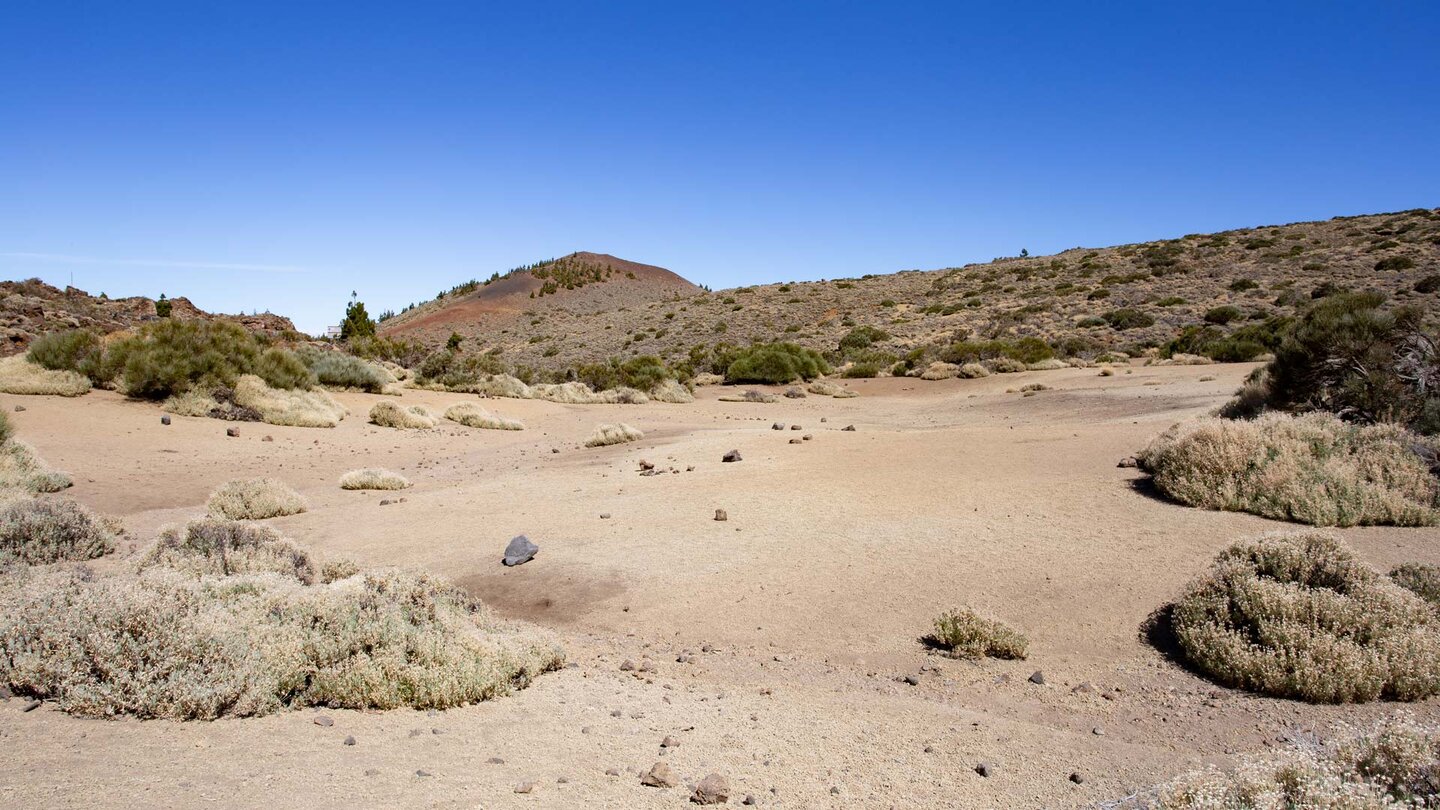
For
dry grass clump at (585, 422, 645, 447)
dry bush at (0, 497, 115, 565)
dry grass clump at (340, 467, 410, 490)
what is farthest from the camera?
dry grass clump at (585, 422, 645, 447)

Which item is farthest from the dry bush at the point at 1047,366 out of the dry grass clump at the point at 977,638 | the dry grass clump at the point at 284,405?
the dry grass clump at the point at 977,638

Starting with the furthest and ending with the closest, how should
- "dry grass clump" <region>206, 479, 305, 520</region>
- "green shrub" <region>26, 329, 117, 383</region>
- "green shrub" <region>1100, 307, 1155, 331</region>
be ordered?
"green shrub" <region>1100, 307, 1155, 331</region>
"green shrub" <region>26, 329, 117, 383</region>
"dry grass clump" <region>206, 479, 305, 520</region>

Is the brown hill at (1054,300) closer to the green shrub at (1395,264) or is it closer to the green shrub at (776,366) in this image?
the green shrub at (1395,264)

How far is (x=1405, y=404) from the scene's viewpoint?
9453mm

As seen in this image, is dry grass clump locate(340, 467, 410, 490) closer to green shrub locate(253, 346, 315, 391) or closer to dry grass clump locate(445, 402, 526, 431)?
dry grass clump locate(445, 402, 526, 431)

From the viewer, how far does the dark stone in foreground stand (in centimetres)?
814

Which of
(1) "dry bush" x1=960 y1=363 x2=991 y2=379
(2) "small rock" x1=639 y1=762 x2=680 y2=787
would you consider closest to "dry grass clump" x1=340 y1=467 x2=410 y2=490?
(2) "small rock" x1=639 y1=762 x2=680 y2=787

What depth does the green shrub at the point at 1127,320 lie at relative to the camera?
116 ft

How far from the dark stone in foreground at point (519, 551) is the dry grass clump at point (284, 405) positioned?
38.7ft

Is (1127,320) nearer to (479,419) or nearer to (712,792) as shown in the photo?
(479,419)

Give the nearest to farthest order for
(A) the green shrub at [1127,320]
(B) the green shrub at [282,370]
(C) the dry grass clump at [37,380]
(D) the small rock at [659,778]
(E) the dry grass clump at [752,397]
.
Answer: (D) the small rock at [659,778] < (C) the dry grass clump at [37,380] < (B) the green shrub at [282,370] < (E) the dry grass clump at [752,397] < (A) the green shrub at [1127,320]

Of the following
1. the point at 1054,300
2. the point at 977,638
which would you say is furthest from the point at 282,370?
the point at 1054,300

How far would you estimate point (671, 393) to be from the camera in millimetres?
27484

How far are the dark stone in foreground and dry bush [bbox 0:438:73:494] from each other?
6403 millimetres
